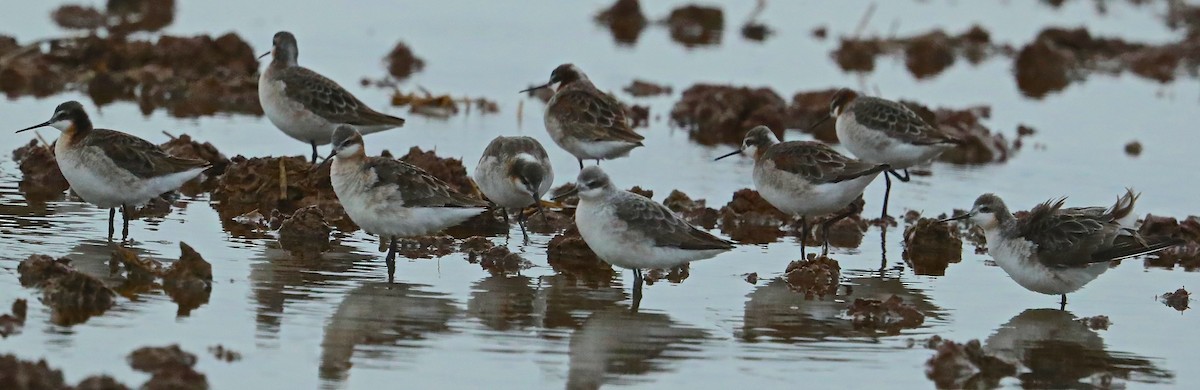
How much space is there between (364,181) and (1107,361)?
5.70 m

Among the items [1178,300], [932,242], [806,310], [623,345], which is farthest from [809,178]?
[623,345]

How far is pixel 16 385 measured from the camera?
27.9ft

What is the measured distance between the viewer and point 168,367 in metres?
9.12

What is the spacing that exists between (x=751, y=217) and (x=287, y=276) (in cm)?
535

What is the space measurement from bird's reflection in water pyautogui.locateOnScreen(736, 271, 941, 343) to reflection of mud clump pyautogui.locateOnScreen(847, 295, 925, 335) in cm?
9

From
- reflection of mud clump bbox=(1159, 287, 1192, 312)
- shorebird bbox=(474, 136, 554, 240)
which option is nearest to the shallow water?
reflection of mud clump bbox=(1159, 287, 1192, 312)

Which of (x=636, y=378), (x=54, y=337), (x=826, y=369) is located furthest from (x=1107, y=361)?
(x=54, y=337)

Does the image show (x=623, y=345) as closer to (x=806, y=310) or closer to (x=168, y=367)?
(x=806, y=310)

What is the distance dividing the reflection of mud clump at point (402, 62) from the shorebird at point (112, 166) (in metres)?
11.8

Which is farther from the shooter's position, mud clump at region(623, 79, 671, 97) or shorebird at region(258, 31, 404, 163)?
mud clump at region(623, 79, 671, 97)

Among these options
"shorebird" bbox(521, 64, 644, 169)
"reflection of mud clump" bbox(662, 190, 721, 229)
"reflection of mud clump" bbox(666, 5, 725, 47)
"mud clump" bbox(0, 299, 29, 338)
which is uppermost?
"reflection of mud clump" bbox(666, 5, 725, 47)

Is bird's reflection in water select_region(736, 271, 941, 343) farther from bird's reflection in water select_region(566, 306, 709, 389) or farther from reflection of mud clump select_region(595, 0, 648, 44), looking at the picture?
reflection of mud clump select_region(595, 0, 648, 44)

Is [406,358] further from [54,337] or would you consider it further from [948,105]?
[948,105]

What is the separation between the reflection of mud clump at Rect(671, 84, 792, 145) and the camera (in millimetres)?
21609
